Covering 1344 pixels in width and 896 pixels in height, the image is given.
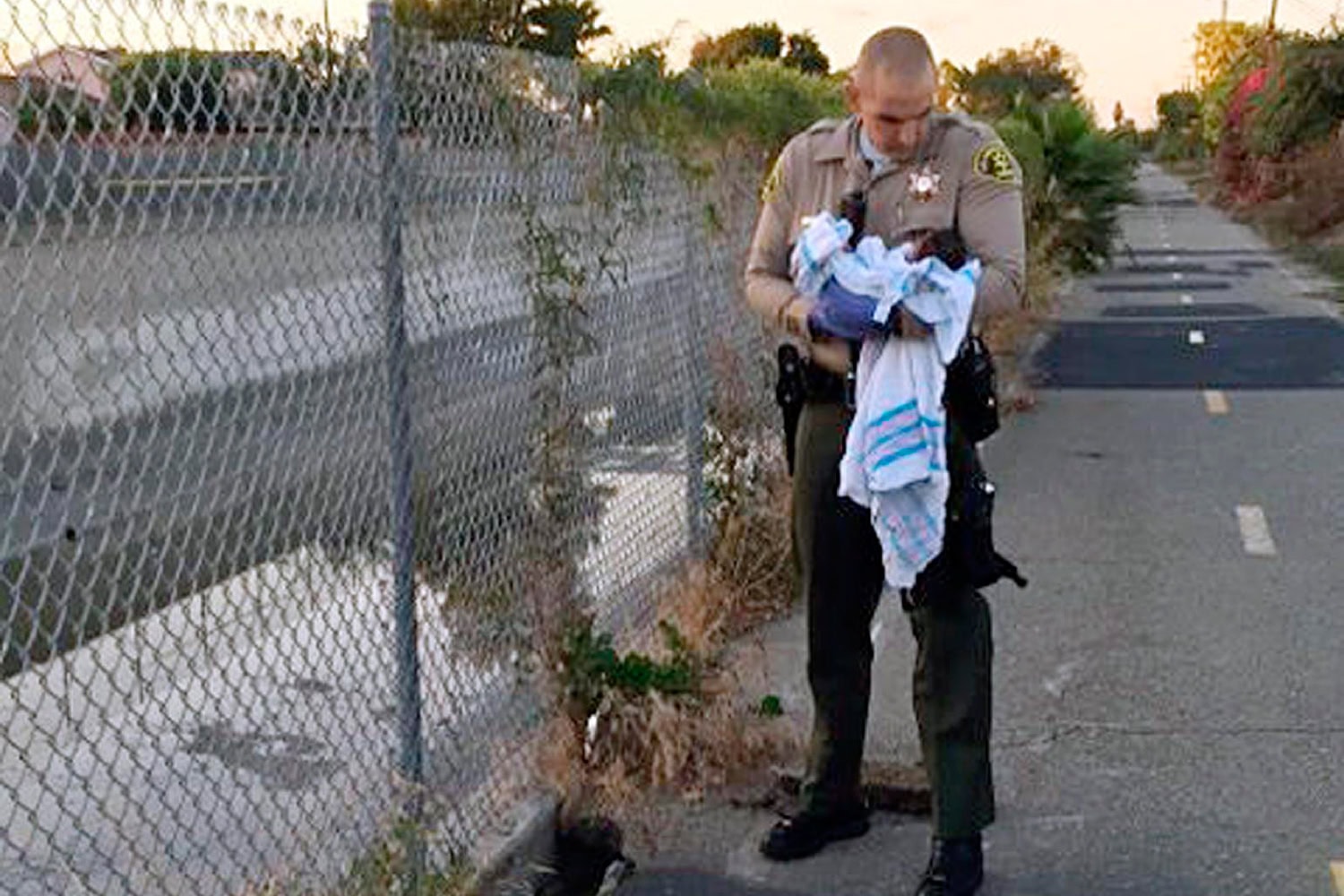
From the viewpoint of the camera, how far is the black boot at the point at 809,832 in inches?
171

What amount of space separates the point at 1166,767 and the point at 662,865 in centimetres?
161

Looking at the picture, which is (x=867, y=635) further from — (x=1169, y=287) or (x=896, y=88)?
(x=1169, y=287)

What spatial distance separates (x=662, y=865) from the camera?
434cm

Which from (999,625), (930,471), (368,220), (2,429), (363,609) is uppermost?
(368,220)

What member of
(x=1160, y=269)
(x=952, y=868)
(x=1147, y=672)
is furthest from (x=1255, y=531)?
(x=1160, y=269)

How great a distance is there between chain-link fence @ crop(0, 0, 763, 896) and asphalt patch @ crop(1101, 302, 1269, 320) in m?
14.7

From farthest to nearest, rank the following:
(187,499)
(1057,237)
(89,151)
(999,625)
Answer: (1057,237) < (999,625) < (187,499) < (89,151)

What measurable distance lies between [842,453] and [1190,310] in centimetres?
1621

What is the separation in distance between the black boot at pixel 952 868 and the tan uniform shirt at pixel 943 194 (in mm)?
1199

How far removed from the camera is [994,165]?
3.78m

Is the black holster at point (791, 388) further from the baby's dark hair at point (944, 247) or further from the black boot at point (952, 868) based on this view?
the black boot at point (952, 868)

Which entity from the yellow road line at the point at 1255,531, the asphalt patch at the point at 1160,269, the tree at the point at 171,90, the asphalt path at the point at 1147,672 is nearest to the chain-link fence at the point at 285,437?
the tree at the point at 171,90

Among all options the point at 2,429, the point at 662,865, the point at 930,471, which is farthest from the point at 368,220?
the point at 662,865

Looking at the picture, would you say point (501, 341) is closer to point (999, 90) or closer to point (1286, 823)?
point (1286, 823)
